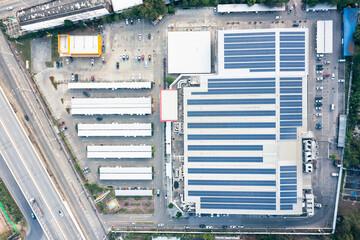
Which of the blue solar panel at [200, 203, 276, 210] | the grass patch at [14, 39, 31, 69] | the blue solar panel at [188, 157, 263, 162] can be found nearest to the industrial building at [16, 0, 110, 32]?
the grass patch at [14, 39, 31, 69]

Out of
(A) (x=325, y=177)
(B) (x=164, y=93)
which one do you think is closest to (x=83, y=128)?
(B) (x=164, y=93)

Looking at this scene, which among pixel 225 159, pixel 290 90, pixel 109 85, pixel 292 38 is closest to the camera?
pixel 292 38

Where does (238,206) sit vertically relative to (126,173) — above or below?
below

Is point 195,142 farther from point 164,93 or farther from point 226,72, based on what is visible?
point 226,72

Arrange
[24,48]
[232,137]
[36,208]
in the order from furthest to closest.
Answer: [24,48] < [36,208] < [232,137]

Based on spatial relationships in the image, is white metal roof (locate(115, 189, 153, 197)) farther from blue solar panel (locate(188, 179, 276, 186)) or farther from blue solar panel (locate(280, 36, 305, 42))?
blue solar panel (locate(280, 36, 305, 42))

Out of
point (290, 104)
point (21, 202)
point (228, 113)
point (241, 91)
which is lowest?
point (21, 202)

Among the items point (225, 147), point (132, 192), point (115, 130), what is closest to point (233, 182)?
point (225, 147)

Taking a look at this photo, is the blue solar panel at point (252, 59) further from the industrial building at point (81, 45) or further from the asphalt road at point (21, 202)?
the asphalt road at point (21, 202)

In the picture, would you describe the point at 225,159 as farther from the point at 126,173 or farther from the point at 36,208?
the point at 36,208
